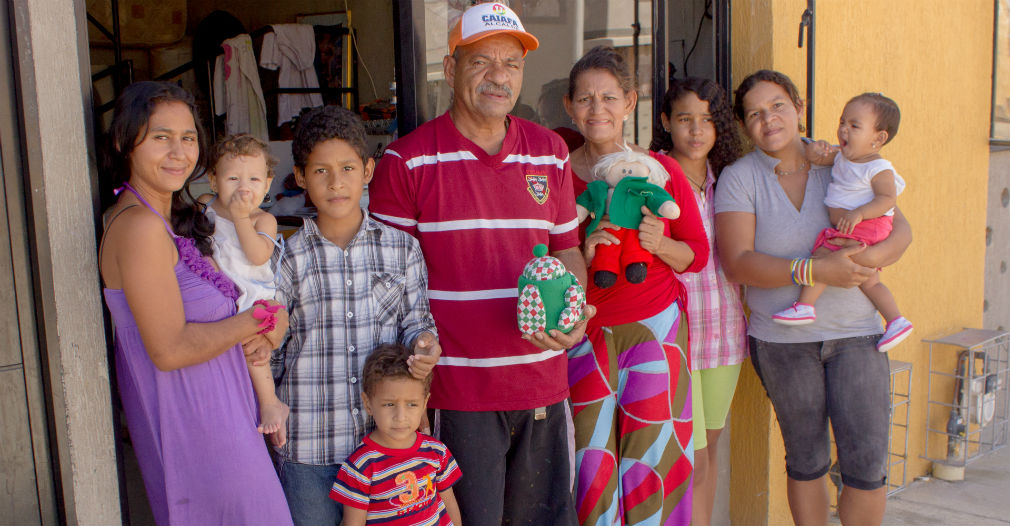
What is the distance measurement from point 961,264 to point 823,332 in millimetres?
2927

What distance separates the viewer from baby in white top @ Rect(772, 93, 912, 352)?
2943mm

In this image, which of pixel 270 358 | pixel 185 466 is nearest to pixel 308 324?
pixel 270 358

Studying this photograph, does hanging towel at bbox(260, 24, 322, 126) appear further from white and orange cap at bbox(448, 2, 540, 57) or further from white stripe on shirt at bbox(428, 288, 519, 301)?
white stripe on shirt at bbox(428, 288, 519, 301)

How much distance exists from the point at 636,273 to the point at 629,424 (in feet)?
1.80

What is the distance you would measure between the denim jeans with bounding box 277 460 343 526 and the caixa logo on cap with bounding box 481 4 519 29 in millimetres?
1418

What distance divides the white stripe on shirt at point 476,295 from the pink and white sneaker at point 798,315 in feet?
4.04

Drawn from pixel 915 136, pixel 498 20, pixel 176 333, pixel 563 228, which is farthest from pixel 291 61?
pixel 176 333

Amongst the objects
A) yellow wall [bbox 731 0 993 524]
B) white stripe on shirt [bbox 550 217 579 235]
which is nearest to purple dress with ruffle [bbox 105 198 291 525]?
white stripe on shirt [bbox 550 217 579 235]

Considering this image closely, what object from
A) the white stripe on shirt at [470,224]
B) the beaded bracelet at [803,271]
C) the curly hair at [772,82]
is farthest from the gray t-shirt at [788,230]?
the white stripe on shirt at [470,224]

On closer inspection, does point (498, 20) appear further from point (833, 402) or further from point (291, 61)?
point (291, 61)

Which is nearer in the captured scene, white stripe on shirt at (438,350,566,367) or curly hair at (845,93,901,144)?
white stripe on shirt at (438,350,566,367)

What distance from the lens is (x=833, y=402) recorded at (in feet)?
10.1

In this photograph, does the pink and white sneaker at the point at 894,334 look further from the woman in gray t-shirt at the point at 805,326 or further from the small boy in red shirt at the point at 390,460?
the small boy in red shirt at the point at 390,460

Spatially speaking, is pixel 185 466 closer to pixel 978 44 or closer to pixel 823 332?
pixel 823 332
